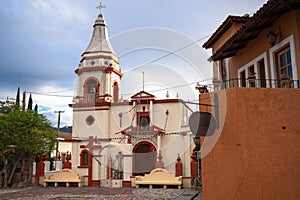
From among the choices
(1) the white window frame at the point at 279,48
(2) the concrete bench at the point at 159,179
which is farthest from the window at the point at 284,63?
(2) the concrete bench at the point at 159,179

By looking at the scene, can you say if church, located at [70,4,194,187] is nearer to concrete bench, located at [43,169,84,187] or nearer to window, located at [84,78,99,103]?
window, located at [84,78,99,103]

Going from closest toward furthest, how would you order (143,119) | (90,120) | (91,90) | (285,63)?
(285,63) → (143,119) → (90,120) → (91,90)

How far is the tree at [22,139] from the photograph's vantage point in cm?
1753

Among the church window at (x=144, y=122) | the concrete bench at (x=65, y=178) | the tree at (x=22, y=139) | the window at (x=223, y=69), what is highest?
the window at (x=223, y=69)

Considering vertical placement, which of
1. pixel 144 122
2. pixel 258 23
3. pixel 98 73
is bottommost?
pixel 144 122

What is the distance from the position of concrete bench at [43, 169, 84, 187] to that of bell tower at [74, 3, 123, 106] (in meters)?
6.06

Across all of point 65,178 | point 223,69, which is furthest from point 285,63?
point 65,178

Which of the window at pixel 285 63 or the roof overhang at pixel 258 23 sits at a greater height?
the roof overhang at pixel 258 23

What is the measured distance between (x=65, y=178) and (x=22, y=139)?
11.9 feet

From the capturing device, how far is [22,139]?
17812 millimetres

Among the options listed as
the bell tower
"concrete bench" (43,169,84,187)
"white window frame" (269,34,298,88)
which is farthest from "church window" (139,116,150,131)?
"white window frame" (269,34,298,88)

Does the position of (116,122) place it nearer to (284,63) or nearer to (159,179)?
(159,179)

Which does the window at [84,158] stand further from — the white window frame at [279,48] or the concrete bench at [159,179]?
the white window frame at [279,48]

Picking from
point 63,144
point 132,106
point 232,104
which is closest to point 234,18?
point 232,104
